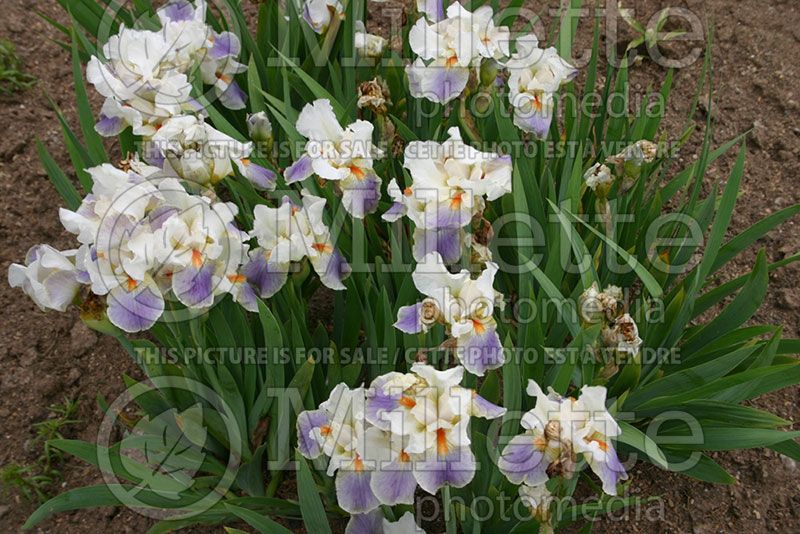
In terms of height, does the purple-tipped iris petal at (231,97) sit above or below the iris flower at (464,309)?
above

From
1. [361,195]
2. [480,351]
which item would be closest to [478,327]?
[480,351]

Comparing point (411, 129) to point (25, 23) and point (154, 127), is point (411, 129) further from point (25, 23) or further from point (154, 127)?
point (25, 23)

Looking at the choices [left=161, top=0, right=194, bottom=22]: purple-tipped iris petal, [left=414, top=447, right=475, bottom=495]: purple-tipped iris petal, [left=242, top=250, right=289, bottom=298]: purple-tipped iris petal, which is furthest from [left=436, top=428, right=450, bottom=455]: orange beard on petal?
[left=161, top=0, right=194, bottom=22]: purple-tipped iris petal

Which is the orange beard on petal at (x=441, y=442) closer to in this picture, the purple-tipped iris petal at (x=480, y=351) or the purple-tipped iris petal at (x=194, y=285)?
the purple-tipped iris petal at (x=480, y=351)

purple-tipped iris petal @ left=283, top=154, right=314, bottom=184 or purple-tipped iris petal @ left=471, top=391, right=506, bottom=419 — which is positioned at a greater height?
purple-tipped iris petal @ left=283, top=154, right=314, bottom=184

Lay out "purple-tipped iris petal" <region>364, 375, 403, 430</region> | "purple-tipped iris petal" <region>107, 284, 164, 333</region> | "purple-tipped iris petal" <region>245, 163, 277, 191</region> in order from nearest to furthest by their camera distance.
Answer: "purple-tipped iris petal" <region>364, 375, 403, 430</region>
"purple-tipped iris petal" <region>107, 284, 164, 333</region>
"purple-tipped iris petal" <region>245, 163, 277, 191</region>

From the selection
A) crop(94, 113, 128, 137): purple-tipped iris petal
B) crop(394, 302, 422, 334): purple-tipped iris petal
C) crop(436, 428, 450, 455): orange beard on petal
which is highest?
crop(94, 113, 128, 137): purple-tipped iris petal

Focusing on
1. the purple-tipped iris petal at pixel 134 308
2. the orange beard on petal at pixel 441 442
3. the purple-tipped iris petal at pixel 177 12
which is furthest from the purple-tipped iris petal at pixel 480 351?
the purple-tipped iris petal at pixel 177 12

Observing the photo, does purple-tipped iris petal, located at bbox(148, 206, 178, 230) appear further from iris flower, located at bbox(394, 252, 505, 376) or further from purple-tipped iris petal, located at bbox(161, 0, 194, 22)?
purple-tipped iris petal, located at bbox(161, 0, 194, 22)
